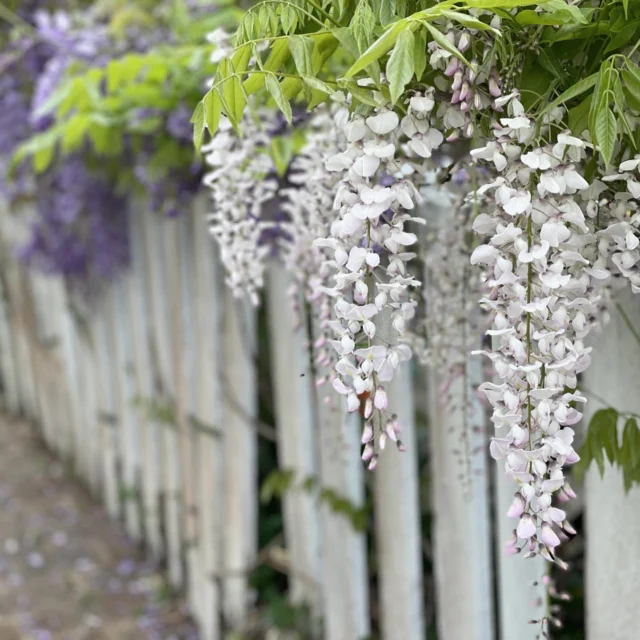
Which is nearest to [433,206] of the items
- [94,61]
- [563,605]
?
[563,605]

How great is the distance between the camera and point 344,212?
80cm

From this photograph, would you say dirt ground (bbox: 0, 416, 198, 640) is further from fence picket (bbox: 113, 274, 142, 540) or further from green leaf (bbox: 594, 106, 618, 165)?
green leaf (bbox: 594, 106, 618, 165)

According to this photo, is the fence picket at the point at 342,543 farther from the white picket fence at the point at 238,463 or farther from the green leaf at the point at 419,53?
the green leaf at the point at 419,53

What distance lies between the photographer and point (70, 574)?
10.4 feet

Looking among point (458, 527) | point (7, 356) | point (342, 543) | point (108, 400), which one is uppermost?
point (458, 527)

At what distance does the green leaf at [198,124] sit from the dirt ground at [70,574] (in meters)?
2.25

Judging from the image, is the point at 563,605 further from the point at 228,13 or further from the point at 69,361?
the point at 69,361

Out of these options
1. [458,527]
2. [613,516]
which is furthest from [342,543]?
[613,516]

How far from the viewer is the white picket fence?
1.54 meters

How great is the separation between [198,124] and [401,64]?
0.87 feet

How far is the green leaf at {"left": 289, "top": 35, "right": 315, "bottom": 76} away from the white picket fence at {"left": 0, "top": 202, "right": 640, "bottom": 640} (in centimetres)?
45

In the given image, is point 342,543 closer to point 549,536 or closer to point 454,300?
point 454,300

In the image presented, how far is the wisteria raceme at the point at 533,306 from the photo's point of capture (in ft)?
2.40

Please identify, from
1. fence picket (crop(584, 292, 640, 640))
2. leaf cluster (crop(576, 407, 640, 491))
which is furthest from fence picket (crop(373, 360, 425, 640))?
leaf cluster (crop(576, 407, 640, 491))
